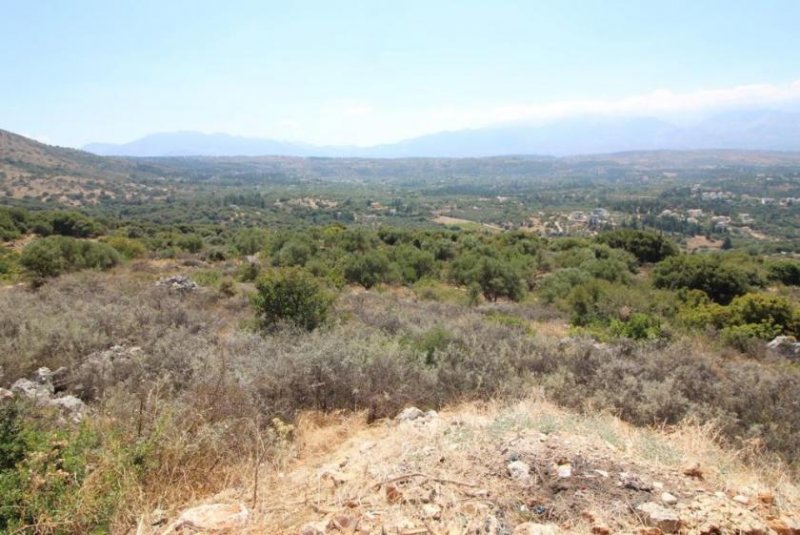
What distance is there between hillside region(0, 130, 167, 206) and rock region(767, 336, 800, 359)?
8681cm

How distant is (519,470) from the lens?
9.95ft

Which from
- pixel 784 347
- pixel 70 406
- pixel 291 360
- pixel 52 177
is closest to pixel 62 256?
pixel 70 406

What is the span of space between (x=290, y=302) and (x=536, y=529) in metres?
6.35

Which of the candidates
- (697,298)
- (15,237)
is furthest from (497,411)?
(15,237)

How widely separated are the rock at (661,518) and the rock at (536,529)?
51 centimetres

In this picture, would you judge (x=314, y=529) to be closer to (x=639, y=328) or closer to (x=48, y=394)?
(x=48, y=394)

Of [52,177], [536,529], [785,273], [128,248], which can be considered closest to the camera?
[536,529]

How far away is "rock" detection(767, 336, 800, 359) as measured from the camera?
9.04m

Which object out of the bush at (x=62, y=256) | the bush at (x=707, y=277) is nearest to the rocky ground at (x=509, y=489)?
the bush at (x=62, y=256)

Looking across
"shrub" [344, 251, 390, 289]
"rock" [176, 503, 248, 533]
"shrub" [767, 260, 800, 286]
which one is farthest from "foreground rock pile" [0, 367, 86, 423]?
"shrub" [767, 260, 800, 286]

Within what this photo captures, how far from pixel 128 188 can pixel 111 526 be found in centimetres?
11557

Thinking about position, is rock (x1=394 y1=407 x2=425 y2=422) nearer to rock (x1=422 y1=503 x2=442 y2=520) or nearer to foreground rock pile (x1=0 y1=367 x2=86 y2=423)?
rock (x1=422 y1=503 x2=442 y2=520)

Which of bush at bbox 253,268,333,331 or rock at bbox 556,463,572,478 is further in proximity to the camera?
bush at bbox 253,268,333,331

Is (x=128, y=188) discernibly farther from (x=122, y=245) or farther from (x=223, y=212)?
(x=122, y=245)
